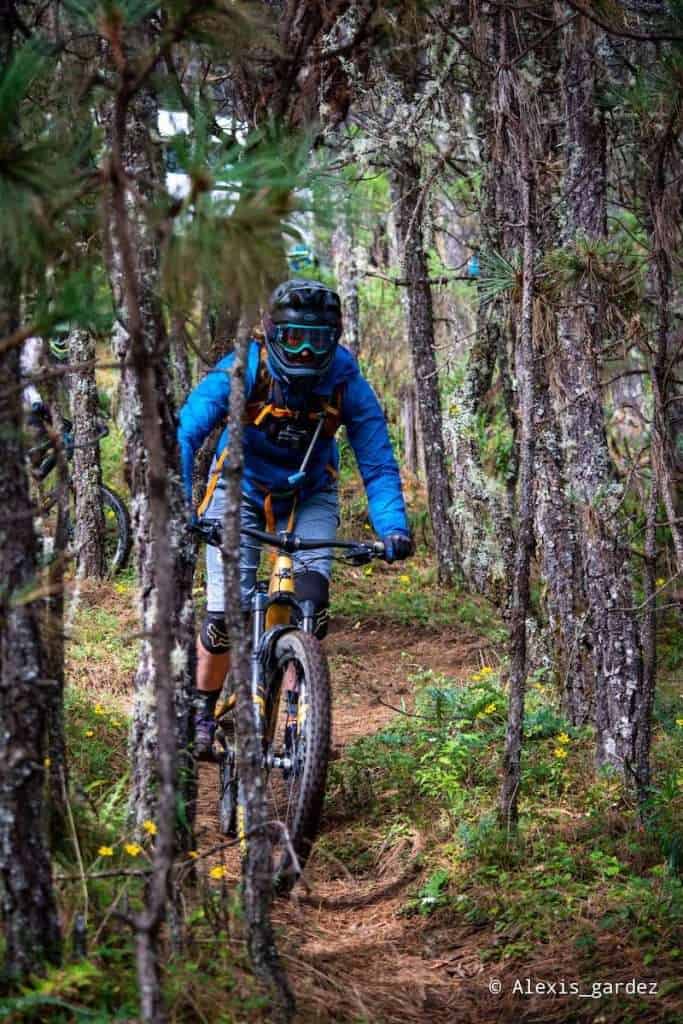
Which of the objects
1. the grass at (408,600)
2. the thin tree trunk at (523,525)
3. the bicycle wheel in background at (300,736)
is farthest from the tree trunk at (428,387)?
the bicycle wheel in background at (300,736)

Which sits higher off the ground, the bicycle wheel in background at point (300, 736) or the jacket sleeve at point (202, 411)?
the jacket sleeve at point (202, 411)

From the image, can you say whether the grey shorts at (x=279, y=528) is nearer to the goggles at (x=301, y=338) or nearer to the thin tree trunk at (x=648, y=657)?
the goggles at (x=301, y=338)

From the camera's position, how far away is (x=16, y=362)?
341cm

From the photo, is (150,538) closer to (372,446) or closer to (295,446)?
(295,446)

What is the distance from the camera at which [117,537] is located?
12266 mm

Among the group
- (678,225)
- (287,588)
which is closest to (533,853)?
(287,588)

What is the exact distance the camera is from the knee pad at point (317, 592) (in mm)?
5555

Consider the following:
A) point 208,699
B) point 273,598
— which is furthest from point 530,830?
point 208,699

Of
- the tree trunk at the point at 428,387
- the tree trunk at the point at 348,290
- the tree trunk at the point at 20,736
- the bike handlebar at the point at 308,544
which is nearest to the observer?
the tree trunk at the point at 20,736

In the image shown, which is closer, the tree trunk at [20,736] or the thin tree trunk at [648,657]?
the tree trunk at [20,736]

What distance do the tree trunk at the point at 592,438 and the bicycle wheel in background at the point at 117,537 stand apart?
533 cm

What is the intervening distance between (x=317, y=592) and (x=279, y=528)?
560mm

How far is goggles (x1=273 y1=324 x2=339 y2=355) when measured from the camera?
534 centimetres

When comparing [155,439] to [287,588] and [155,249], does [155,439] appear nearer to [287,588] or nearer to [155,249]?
[155,249]
